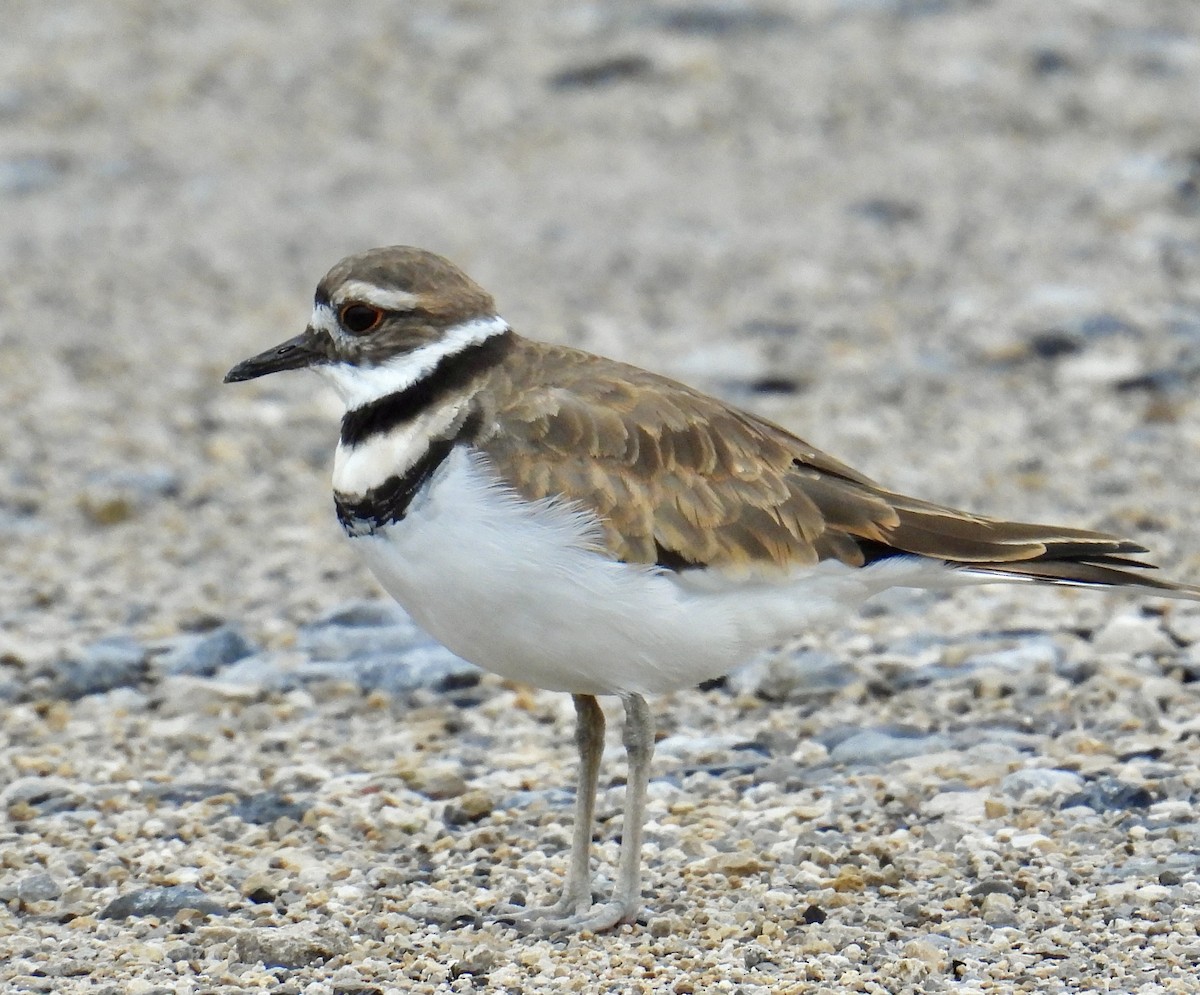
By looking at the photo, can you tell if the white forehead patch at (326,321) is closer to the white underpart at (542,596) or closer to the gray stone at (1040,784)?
the white underpart at (542,596)

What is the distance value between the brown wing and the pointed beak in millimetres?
548

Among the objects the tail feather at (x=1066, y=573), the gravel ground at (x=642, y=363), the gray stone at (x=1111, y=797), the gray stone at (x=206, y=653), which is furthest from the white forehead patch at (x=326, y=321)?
the gray stone at (x=1111, y=797)

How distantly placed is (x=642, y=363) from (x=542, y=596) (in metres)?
5.09

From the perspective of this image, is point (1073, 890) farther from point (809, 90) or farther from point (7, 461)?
point (809, 90)

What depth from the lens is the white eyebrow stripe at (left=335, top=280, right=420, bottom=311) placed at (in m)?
4.77

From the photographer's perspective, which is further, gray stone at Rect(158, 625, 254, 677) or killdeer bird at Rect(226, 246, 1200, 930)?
gray stone at Rect(158, 625, 254, 677)

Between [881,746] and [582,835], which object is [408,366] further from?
[881,746]

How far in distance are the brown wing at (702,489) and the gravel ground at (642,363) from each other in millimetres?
777

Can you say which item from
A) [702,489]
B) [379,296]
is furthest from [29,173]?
[702,489]

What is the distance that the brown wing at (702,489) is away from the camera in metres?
4.58

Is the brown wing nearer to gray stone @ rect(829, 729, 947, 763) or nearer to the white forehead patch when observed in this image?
the white forehead patch

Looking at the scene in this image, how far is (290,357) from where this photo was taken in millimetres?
4965

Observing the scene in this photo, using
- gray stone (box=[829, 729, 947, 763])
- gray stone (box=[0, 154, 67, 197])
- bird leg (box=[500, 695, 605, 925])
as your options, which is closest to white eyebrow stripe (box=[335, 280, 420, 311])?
bird leg (box=[500, 695, 605, 925])

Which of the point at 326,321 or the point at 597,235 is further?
the point at 597,235
